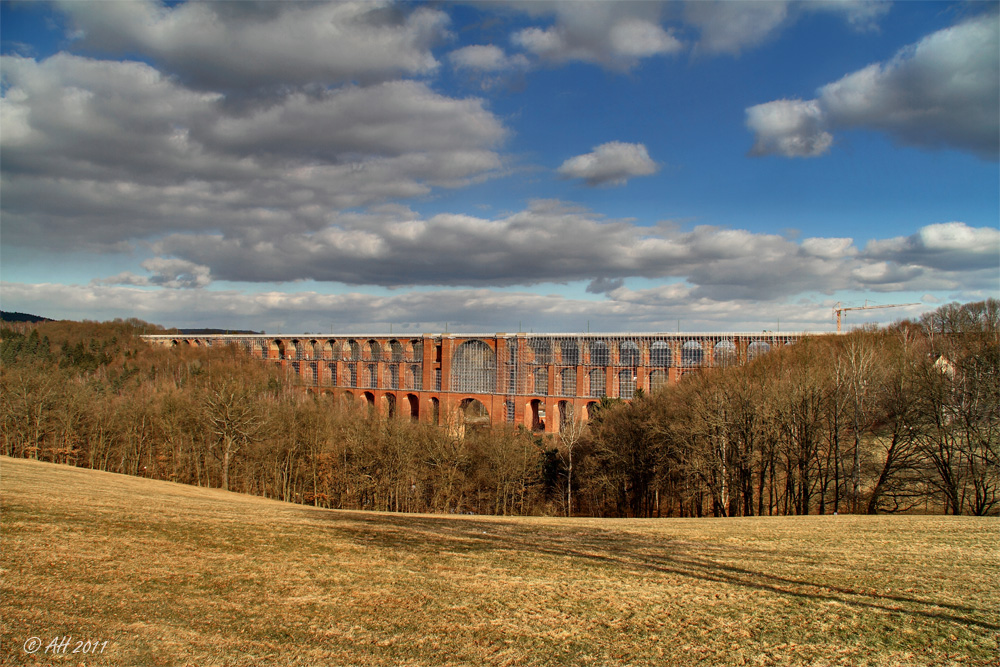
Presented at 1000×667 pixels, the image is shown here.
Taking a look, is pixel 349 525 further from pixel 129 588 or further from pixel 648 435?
pixel 648 435

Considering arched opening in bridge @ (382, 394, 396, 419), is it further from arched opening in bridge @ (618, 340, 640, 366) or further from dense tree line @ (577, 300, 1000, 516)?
dense tree line @ (577, 300, 1000, 516)

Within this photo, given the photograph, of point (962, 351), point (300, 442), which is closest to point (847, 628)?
point (962, 351)

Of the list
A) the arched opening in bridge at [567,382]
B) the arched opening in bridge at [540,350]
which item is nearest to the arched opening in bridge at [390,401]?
the arched opening in bridge at [540,350]

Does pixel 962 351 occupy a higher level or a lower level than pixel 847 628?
higher

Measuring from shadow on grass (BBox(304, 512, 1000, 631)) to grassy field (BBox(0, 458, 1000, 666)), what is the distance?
0.22 feet

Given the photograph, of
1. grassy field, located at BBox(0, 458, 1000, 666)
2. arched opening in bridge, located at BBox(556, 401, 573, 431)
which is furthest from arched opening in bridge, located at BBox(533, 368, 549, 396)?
grassy field, located at BBox(0, 458, 1000, 666)

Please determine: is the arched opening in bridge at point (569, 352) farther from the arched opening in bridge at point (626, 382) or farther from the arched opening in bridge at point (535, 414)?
the arched opening in bridge at point (535, 414)

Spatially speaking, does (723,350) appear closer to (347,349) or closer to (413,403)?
(413,403)

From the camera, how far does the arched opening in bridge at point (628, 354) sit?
63.9m

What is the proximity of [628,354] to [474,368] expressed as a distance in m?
20.6

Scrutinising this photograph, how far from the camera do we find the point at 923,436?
24453 mm

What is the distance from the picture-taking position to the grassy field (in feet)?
22.2

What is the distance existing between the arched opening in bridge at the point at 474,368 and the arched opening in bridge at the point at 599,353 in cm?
1297

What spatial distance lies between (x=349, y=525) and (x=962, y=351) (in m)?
31.3
